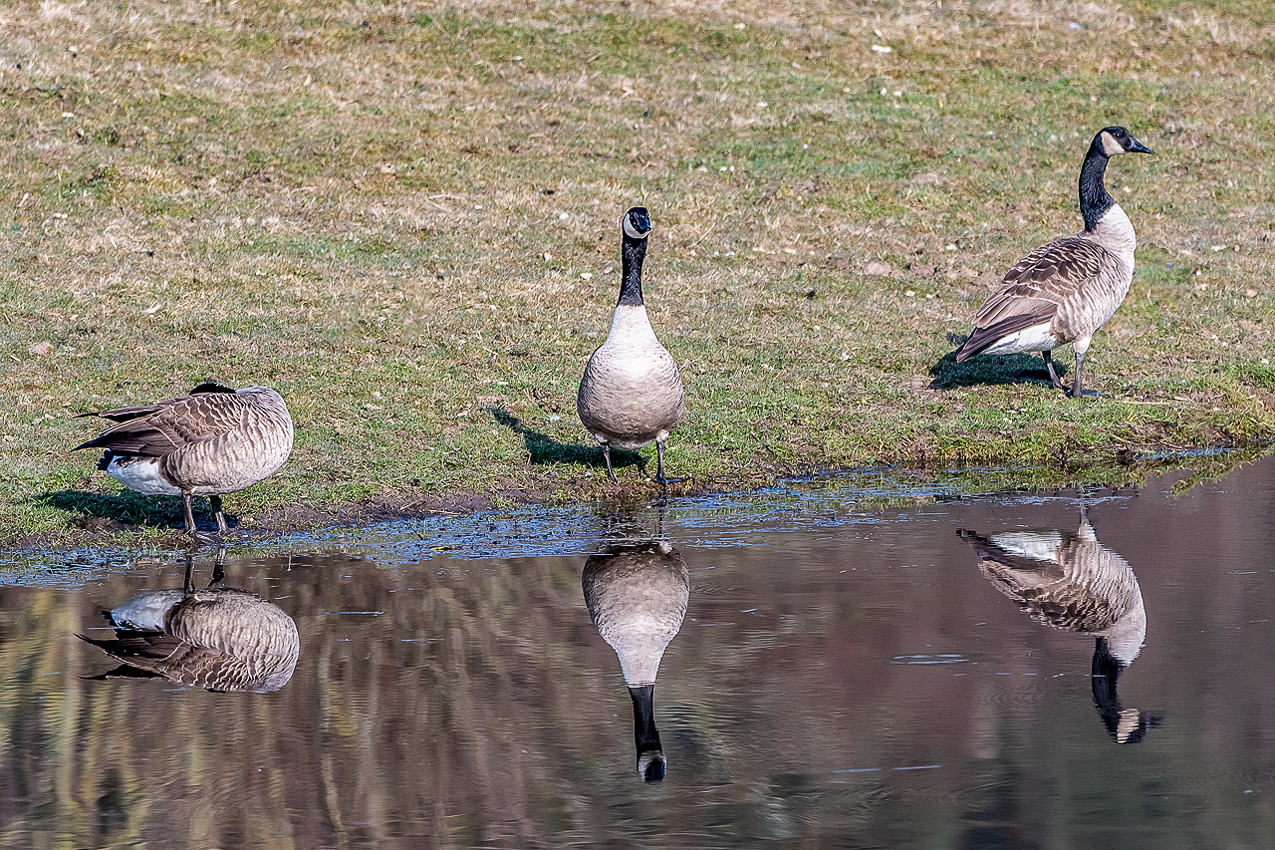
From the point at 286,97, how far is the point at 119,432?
14.2 metres

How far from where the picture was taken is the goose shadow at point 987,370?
579 inches

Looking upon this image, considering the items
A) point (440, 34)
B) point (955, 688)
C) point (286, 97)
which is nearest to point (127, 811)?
point (955, 688)

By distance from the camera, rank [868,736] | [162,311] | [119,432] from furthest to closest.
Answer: [162,311] → [119,432] → [868,736]

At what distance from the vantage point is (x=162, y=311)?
52.2 ft

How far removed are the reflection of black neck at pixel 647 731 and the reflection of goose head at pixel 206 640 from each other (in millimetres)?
1878

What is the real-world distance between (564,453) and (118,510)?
3660mm

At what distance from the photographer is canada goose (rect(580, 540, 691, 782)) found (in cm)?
709

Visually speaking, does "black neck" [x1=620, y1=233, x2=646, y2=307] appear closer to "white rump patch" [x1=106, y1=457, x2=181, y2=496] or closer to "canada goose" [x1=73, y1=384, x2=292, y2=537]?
"canada goose" [x1=73, y1=384, x2=292, y2=537]

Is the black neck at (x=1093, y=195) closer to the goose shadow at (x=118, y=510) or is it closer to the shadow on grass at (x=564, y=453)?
the shadow on grass at (x=564, y=453)

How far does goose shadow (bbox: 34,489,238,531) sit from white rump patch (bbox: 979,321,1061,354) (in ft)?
23.1

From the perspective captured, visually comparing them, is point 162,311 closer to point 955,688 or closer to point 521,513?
point 521,513

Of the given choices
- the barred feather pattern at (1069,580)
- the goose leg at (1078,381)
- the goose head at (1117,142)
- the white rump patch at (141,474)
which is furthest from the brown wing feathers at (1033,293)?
the white rump patch at (141,474)

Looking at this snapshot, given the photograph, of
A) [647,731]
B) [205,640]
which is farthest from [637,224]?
[647,731]

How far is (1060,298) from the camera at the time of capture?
13703 millimetres
